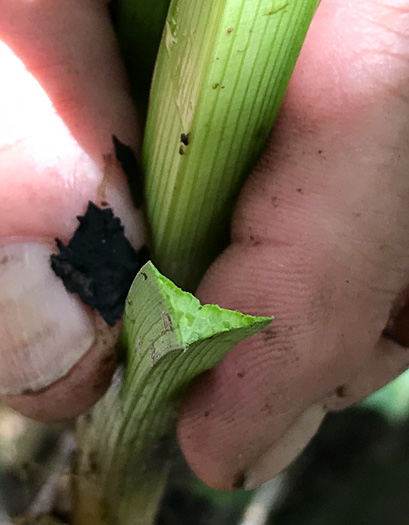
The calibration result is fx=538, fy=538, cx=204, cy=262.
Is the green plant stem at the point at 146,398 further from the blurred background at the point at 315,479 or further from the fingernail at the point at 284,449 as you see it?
the blurred background at the point at 315,479

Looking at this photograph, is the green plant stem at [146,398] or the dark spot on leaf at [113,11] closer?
the green plant stem at [146,398]

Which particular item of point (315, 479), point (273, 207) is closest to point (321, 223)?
point (273, 207)

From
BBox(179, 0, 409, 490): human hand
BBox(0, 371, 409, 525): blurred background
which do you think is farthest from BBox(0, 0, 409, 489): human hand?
BBox(0, 371, 409, 525): blurred background

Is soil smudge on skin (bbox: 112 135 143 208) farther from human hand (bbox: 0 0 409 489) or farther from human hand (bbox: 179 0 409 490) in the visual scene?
human hand (bbox: 179 0 409 490)

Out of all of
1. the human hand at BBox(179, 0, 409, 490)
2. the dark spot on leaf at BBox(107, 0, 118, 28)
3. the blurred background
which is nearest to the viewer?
the human hand at BBox(179, 0, 409, 490)

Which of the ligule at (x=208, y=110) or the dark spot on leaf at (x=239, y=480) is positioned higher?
the ligule at (x=208, y=110)

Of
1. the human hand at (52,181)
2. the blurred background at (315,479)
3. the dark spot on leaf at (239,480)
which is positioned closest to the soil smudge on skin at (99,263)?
the human hand at (52,181)
